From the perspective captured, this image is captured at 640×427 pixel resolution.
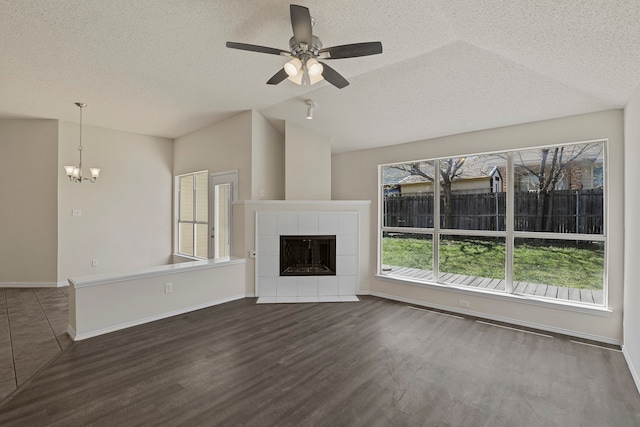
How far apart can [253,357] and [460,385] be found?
1.75 metres

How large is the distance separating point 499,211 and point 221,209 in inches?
164

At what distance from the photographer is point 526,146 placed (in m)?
3.53

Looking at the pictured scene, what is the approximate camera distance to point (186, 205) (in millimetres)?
5965

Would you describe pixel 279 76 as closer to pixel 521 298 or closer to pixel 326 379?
pixel 326 379

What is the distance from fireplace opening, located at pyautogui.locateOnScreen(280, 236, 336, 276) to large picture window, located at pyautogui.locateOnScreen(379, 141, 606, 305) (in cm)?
92

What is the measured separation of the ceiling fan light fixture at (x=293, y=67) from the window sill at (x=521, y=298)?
335 centimetres

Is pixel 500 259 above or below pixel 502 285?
above

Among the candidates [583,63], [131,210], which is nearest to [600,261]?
[583,63]

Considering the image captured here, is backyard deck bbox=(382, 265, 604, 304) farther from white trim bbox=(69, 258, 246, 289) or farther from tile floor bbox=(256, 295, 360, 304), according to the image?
white trim bbox=(69, 258, 246, 289)

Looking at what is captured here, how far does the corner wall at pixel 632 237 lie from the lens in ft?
7.78

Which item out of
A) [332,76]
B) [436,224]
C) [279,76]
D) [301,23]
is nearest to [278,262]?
[436,224]

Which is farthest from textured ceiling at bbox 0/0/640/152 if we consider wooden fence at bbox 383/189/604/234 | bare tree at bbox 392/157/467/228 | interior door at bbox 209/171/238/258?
interior door at bbox 209/171/238/258

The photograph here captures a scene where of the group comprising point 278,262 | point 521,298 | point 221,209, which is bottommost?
point 521,298

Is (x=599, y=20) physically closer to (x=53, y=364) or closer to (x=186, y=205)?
(x=53, y=364)
